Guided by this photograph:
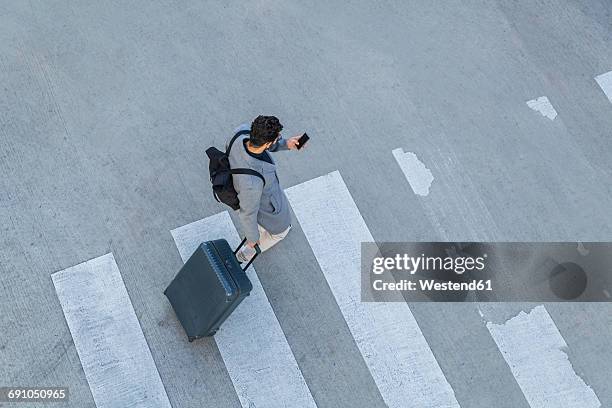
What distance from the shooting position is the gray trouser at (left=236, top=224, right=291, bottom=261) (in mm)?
6332

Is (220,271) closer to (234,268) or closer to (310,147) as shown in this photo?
(234,268)

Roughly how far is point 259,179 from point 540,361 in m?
3.32

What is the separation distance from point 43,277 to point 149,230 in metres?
1.05

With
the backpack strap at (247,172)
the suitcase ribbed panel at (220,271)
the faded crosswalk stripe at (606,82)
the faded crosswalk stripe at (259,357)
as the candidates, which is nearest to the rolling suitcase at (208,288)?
the suitcase ribbed panel at (220,271)

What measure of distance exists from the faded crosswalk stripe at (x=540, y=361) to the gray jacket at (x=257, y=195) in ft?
7.83

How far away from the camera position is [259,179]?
16.9 ft

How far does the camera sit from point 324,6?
314 inches

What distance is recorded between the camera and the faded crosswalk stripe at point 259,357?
6094 millimetres

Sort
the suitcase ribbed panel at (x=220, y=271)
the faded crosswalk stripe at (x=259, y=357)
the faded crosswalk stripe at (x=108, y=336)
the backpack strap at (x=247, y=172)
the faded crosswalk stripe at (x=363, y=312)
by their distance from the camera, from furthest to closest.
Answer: the faded crosswalk stripe at (x=363, y=312), the faded crosswalk stripe at (x=259, y=357), the faded crosswalk stripe at (x=108, y=336), the suitcase ribbed panel at (x=220, y=271), the backpack strap at (x=247, y=172)

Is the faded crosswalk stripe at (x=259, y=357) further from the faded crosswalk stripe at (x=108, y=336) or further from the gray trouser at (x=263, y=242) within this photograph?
the faded crosswalk stripe at (x=108, y=336)

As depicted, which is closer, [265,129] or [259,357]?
[265,129]

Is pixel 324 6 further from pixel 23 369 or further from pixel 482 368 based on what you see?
pixel 23 369

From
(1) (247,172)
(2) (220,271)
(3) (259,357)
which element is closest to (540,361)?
(3) (259,357)

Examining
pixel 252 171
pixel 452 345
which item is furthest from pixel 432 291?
pixel 252 171
